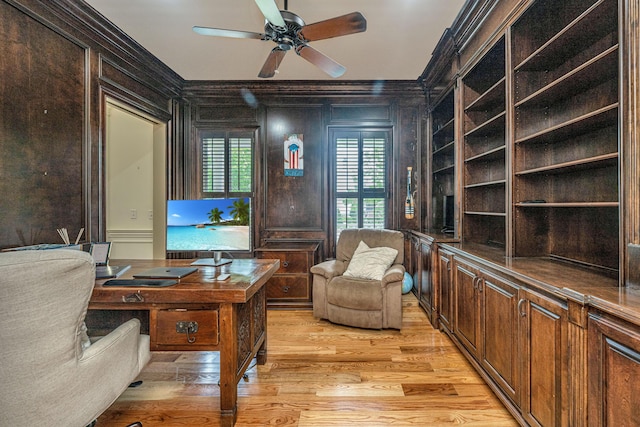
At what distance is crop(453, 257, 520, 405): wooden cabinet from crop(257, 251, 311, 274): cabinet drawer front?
1746mm

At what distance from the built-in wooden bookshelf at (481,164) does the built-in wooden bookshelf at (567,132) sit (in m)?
0.63

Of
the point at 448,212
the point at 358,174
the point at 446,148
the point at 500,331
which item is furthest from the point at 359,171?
the point at 500,331

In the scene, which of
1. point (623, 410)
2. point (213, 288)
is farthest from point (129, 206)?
point (623, 410)

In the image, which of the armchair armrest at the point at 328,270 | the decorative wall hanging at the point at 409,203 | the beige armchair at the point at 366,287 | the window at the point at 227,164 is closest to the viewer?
the beige armchair at the point at 366,287

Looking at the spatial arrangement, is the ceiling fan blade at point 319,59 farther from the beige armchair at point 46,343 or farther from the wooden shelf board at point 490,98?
Result: the beige armchair at point 46,343

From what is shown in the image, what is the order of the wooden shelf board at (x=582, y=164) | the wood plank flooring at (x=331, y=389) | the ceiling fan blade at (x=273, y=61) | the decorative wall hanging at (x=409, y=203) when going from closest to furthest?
the wooden shelf board at (x=582, y=164), the wood plank flooring at (x=331, y=389), the ceiling fan blade at (x=273, y=61), the decorative wall hanging at (x=409, y=203)

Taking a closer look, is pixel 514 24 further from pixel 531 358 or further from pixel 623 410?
pixel 623 410

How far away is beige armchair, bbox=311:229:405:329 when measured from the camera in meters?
3.03

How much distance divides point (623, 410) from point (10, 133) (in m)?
3.47

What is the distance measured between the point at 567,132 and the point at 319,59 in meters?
1.85

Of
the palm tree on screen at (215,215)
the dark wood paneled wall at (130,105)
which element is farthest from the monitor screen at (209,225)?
the dark wood paneled wall at (130,105)

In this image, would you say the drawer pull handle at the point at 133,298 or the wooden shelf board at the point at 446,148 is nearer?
the drawer pull handle at the point at 133,298

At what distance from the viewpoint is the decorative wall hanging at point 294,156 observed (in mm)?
4395

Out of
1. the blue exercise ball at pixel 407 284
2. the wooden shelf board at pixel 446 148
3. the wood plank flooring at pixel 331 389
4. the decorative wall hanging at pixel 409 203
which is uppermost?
the wooden shelf board at pixel 446 148
